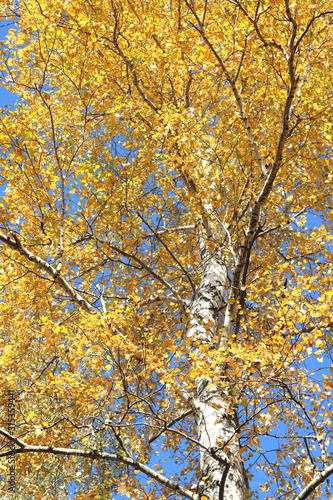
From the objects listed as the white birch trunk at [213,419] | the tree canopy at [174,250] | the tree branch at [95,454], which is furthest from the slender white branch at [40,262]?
the tree branch at [95,454]

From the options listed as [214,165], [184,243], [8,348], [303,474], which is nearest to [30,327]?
[8,348]

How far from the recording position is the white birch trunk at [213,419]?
15.4 ft

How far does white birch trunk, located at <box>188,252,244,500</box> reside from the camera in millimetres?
4684

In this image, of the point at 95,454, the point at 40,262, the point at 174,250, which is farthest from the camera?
the point at 174,250

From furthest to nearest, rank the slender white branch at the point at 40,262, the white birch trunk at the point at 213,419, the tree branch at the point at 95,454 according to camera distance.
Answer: the slender white branch at the point at 40,262 → the white birch trunk at the point at 213,419 → the tree branch at the point at 95,454

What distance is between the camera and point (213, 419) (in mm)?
5270

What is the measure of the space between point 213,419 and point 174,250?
15.6 ft

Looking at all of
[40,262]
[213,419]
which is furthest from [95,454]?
[40,262]

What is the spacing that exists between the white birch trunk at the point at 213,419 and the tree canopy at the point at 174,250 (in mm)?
22

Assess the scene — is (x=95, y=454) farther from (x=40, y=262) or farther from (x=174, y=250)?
(x=174, y=250)

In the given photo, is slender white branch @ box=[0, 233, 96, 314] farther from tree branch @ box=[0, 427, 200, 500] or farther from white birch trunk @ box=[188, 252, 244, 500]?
tree branch @ box=[0, 427, 200, 500]

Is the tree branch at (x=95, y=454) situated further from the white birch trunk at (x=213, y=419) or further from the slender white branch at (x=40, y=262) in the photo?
the slender white branch at (x=40, y=262)

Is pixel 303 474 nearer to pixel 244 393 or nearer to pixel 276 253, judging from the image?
pixel 244 393

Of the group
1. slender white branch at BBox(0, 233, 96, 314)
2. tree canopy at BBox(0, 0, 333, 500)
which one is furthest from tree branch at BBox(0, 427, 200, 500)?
slender white branch at BBox(0, 233, 96, 314)
